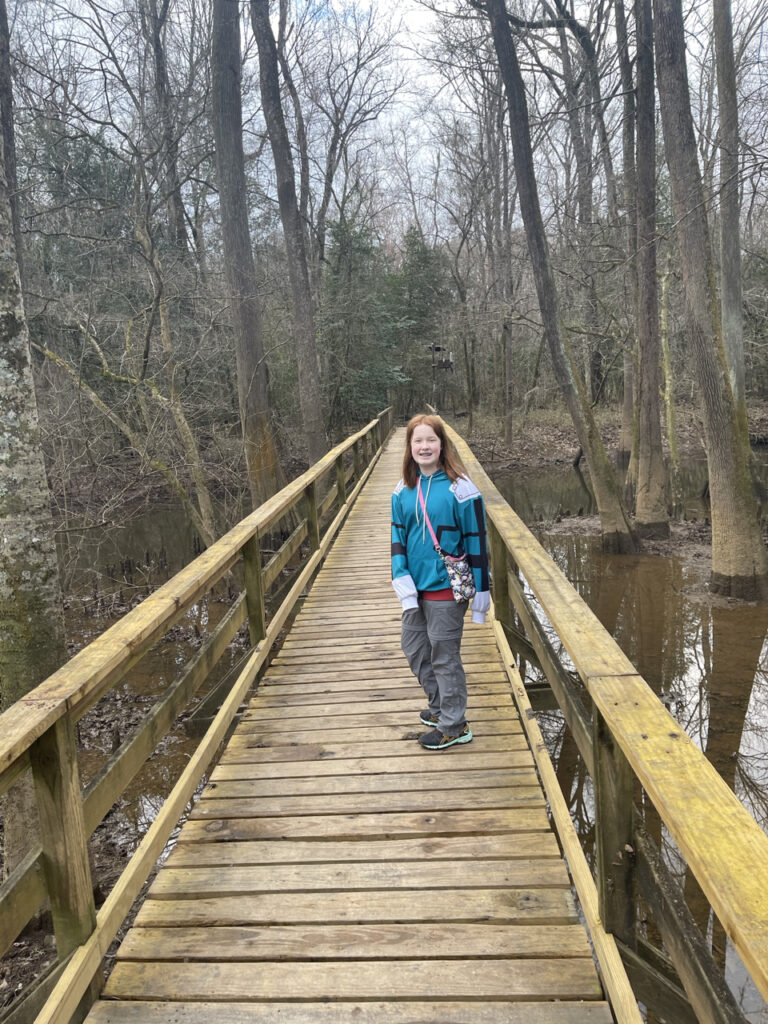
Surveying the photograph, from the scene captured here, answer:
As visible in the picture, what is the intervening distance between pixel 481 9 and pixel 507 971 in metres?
12.9

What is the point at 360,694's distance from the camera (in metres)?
4.30

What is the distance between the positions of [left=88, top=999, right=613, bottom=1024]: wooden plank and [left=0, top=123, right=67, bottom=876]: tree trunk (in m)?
2.50

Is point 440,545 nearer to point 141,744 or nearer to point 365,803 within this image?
point 365,803

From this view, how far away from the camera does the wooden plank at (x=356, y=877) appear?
2484mm

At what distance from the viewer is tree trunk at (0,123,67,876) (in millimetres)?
4129

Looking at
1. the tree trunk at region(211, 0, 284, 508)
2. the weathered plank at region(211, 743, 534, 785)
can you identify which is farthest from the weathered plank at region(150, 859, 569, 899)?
the tree trunk at region(211, 0, 284, 508)

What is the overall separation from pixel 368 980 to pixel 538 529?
1276 centimetres

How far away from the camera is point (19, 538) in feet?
13.6

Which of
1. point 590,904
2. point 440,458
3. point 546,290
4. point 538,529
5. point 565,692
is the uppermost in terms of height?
point 546,290

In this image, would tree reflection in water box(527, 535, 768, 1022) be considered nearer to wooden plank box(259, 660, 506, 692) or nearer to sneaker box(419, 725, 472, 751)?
wooden plank box(259, 660, 506, 692)

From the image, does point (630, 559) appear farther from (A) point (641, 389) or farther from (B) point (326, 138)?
(B) point (326, 138)

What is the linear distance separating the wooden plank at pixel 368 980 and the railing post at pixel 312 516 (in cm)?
492

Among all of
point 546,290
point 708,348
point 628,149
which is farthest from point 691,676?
point 628,149

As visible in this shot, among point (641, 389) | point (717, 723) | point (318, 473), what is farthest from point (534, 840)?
point (641, 389)
